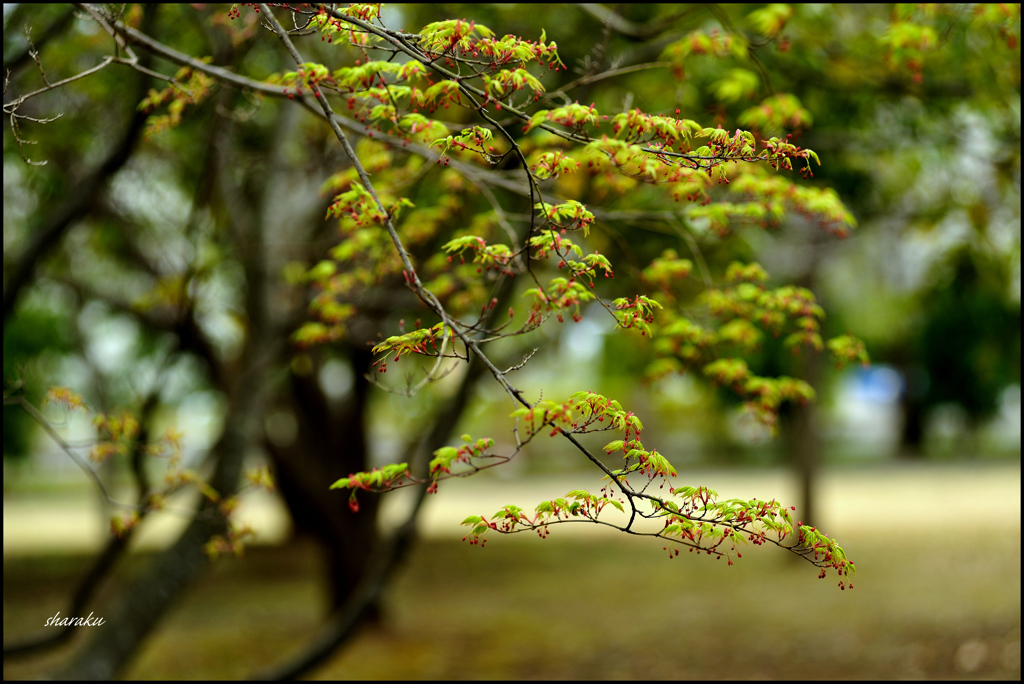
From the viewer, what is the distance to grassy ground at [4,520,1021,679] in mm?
8195

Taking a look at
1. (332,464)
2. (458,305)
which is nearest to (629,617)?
(332,464)

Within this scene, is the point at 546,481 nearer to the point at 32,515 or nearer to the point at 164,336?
the point at 32,515

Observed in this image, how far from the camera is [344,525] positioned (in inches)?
386

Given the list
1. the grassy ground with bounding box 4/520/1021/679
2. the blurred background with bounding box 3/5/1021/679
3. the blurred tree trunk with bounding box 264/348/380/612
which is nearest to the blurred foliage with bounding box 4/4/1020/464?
the blurred background with bounding box 3/5/1021/679

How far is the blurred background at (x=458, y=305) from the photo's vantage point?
5875 millimetres

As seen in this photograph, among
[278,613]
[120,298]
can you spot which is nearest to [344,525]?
[278,613]

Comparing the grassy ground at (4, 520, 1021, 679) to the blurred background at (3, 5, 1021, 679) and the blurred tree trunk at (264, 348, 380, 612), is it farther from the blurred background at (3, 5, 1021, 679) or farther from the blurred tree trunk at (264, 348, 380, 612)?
the blurred tree trunk at (264, 348, 380, 612)

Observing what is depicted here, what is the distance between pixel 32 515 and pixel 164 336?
16693 millimetres

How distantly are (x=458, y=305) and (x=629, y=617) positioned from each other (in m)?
6.66

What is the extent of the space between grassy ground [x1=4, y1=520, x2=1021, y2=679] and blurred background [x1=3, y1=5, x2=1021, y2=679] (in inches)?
2.4

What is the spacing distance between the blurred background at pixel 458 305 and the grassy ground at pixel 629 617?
6 cm

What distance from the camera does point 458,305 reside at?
16.3 feet

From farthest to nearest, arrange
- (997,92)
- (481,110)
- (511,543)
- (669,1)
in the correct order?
(511,543) → (669,1) → (997,92) → (481,110)

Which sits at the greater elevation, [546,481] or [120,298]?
[120,298]
